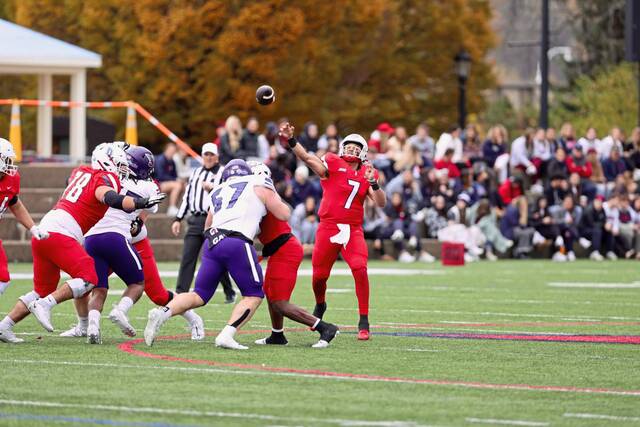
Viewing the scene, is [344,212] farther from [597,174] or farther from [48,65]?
[597,174]

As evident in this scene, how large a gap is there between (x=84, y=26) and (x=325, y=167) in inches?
1040

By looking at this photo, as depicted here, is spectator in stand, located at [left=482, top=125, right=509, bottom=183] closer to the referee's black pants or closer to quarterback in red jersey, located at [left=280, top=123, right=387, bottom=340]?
the referee's black pants

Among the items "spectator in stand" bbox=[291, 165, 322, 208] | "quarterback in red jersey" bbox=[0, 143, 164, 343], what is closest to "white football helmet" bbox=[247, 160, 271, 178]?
"quarterback in red jersey" bbox=[0, 143, 164, 343]

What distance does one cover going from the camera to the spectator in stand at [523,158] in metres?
30.8

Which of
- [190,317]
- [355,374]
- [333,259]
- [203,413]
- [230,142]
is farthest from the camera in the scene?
[230,142]

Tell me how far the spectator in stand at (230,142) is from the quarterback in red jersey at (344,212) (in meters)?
12.7

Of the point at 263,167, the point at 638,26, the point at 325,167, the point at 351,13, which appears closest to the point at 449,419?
the point at 263,167

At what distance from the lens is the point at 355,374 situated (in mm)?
11000

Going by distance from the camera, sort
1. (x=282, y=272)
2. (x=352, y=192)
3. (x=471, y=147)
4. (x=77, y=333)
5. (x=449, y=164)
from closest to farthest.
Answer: (x=282, y=272) → (x=77, y=333) → (x=352, y=192) → (x=449, y=164) → (x=471, y=147)

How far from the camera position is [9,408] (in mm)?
9281

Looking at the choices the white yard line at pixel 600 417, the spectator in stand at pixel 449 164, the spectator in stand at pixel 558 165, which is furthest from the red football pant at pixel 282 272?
the spectator in stand at pixel 558 165

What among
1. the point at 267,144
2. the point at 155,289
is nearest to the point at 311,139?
the point at 267,144

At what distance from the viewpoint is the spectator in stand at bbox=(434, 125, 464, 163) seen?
30.0 m

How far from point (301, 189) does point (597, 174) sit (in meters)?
6.39
